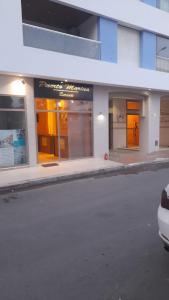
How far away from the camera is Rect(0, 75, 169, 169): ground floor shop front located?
32.6 ft

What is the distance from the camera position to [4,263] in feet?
11.1

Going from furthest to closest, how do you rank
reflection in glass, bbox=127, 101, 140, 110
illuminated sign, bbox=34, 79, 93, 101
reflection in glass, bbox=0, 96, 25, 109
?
reflection in glass, bbox=127, 101, 140, 110
illuminated sign, bbox=34, 79, 93, 101
reflection in glass, bbox=0, 96, 25, 109

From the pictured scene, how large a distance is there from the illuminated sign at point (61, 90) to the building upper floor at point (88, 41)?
936mm

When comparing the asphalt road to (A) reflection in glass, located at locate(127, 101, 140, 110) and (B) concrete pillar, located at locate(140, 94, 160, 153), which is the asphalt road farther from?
(A) reflection in glass, located at locate(127, 101, 140, 110)

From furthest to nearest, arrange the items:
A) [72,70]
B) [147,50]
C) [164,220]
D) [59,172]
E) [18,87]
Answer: [147,50], [72,70], [18,87], [59,172], [164,220]

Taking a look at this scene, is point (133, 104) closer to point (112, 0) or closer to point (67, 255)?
point (112, 0)

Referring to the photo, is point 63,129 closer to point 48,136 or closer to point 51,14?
point 48,136

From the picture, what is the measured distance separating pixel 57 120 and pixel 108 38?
15.0 ft

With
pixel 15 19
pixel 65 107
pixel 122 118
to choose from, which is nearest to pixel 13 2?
pixel 15 19

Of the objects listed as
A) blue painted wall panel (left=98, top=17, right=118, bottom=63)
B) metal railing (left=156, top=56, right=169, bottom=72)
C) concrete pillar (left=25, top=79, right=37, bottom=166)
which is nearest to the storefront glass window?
concrete pillar (left=25, top=79, right=37, bottom=166)

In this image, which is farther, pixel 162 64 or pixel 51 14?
pixel 162 64

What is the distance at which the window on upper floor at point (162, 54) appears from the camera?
1405cm

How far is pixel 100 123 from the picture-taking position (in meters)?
12.7

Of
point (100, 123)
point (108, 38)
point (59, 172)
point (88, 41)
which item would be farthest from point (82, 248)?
point (108, 38)
